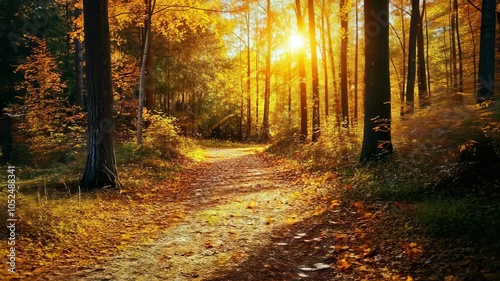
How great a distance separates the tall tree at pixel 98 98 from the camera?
23.9ft

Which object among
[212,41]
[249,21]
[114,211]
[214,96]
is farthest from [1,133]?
[249,21]

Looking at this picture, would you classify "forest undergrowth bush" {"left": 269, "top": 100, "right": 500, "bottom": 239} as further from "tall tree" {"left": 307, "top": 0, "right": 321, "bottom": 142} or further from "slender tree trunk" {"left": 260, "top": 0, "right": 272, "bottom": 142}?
"slender tree trunk" {"left": 260, "top": 0, "right": 272, "bottom": 142}

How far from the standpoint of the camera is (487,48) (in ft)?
26.5

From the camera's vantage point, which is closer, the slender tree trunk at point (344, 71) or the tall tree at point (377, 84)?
the tall tree at point (377, 84)

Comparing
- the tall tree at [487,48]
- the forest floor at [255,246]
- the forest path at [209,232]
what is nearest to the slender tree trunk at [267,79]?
the forest path at [209,232]

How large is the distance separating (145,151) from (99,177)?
5141 millimetres

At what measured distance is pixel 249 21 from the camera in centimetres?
2775

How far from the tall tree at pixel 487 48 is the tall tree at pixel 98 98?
9401 mm

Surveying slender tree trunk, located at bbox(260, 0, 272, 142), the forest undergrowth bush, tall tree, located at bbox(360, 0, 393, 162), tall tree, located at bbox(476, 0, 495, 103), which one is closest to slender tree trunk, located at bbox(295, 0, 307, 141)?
slender tree trunk, located at bbox(260, 0, 272, 142)

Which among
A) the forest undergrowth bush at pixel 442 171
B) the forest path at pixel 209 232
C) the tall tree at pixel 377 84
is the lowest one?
the forest path at pixel 209 232

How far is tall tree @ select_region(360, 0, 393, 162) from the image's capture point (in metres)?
7.46

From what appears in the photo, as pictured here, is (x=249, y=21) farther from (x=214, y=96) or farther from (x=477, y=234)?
(x=477, y=234)

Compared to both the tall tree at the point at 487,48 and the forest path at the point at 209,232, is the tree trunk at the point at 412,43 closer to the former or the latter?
the tall tree at the point at 487,48

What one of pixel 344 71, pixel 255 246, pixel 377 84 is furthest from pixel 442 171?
pixel 344 71
